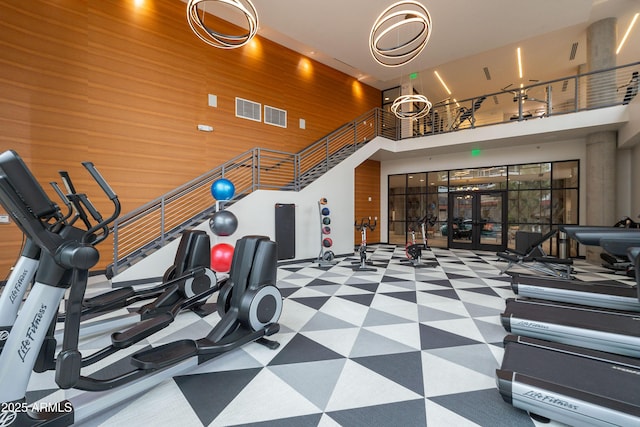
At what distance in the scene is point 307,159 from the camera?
9.20 m

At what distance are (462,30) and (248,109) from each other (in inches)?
230

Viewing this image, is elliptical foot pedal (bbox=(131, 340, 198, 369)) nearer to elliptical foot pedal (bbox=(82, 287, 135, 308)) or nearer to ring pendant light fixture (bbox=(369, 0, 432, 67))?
elliptical foot pedal (bbox=(82, 287, 135, 308))

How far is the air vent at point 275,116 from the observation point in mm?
8344

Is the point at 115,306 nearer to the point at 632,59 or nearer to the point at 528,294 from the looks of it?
the point at 528,294

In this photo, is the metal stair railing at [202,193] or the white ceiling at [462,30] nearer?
the metal stair railing at [202,193]

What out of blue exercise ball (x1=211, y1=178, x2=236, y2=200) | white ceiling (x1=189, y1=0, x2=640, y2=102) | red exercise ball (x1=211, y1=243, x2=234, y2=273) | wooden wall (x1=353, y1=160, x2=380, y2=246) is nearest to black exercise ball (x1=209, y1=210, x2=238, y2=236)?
red exercise ball (x1=211, y1=243, x2=234, y2=273)

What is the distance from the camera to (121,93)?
235 inches

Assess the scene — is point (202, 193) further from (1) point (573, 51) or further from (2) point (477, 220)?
(1) point (573, 51)

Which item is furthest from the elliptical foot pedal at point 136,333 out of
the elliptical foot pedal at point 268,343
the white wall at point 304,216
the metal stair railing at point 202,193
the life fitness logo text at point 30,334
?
the white wall at point 304,216

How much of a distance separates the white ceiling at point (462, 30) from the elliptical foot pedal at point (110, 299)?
6.47 m

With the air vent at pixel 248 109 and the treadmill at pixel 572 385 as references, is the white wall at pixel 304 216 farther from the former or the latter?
the treadmill at pixel 572 385

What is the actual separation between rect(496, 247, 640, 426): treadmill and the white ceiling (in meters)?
7.05

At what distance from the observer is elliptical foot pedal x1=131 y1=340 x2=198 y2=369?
1.89 metres

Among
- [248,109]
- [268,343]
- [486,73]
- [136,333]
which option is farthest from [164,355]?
[486,73]
